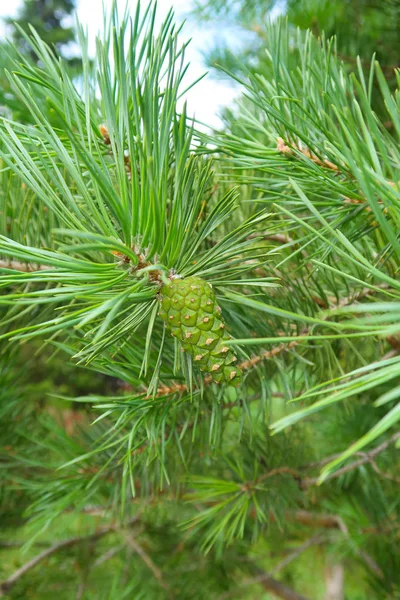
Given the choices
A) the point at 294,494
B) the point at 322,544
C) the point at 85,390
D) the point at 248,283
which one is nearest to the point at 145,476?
the point at 294,494

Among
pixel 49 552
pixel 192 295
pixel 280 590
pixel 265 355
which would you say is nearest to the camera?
pixel 192 295

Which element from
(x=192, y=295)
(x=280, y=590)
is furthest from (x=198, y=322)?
(x=280, y=590)

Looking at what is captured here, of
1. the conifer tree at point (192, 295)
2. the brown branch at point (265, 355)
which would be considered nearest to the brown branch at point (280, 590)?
the conifer tree at point (192, 295)

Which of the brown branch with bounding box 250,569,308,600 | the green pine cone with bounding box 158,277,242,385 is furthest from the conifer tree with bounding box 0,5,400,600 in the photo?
the brown branch with bounding box 250,569,308,600

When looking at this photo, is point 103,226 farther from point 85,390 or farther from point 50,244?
point 85,390

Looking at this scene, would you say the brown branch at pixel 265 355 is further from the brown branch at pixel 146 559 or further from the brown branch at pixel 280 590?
the brown branch at pixel 280 590

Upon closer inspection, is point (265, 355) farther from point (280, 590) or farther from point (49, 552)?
point (280, 590)
